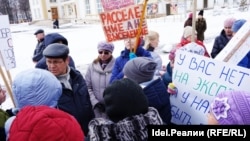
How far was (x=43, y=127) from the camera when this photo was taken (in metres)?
1.28

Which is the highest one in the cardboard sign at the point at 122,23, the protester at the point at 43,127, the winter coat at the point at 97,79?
the cardboard sign at the point at 122,23

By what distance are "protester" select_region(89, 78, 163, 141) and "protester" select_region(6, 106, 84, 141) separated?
128mm

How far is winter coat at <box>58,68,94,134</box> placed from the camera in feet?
7.84

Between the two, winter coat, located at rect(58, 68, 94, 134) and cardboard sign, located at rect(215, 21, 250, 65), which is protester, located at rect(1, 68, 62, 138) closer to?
winter coat, located at rect(58, 68, 94, 134)

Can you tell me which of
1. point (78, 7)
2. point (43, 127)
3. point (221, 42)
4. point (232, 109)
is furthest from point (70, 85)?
point (78, 7)

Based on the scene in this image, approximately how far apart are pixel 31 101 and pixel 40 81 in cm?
13

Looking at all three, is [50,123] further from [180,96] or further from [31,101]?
[180,96]

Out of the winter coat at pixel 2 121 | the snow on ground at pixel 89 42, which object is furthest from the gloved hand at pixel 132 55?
the winter coat at pixel 2 121

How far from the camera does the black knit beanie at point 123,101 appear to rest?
149 centimetres

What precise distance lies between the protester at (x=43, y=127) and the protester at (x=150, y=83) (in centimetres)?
76

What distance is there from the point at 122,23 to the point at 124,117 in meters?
2.13

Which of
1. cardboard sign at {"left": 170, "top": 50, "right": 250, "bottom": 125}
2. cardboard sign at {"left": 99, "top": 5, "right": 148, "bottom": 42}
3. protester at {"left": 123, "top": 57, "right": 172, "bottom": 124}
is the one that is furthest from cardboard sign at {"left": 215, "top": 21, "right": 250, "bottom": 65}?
cardboard sign at {"left": 99, "top": 5, "right": 148, "bottom": 42}

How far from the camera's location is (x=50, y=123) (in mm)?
1300

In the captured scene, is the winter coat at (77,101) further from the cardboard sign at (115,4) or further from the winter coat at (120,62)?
the cardboard sign at (115,4)
